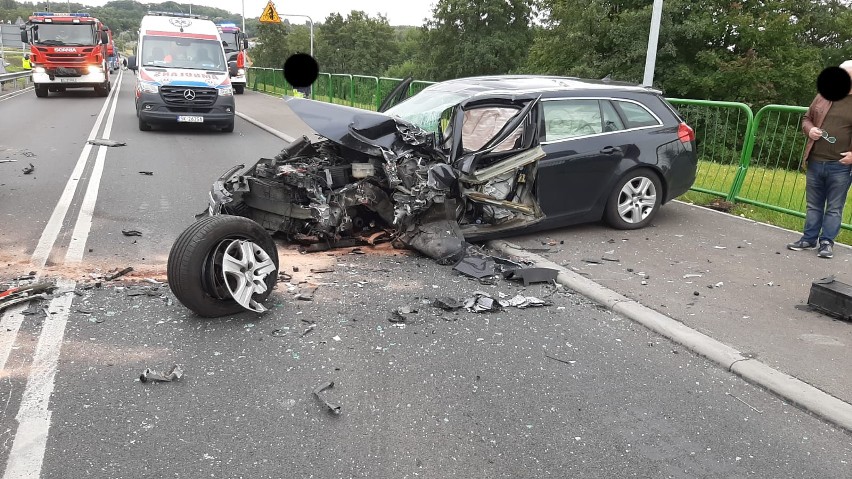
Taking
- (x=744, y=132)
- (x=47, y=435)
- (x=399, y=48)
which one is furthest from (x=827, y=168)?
(x=399, y=48)

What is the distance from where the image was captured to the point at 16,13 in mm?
102125

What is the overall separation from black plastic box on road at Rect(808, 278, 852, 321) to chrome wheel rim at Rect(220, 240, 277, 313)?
162 inches

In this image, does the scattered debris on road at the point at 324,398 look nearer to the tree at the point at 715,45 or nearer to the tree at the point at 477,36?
the tree at the point at 715,45

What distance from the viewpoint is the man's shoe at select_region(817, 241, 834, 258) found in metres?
6.29

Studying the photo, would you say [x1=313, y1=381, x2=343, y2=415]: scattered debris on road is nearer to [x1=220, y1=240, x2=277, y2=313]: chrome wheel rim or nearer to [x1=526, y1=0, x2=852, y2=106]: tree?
[x1=220, y1=240, x2=277, y2=313]: chrome wheel rim

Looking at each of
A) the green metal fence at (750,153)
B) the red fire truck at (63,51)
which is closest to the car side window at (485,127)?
the green metal fence at (750,153)

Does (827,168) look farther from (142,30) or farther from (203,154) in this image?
(142,30)

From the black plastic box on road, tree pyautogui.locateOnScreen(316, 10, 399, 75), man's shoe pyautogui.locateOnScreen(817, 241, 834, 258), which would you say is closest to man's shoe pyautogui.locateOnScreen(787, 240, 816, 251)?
man's shoe pyautogui.locateOnScreen(817, 241, 834, 258)

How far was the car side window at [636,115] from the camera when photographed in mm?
6988

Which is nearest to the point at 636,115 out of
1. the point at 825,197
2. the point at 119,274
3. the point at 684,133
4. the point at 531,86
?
the point at 684,133

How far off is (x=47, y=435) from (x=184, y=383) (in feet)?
2.36

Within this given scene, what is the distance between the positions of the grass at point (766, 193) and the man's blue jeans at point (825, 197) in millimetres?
970

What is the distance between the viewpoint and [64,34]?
81.9ft

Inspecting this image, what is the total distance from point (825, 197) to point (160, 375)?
622 centimetres
